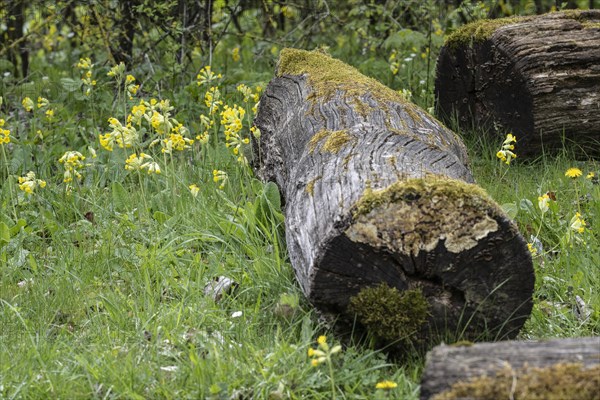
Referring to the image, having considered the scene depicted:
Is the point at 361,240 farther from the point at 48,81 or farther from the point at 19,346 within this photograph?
the point at 48,81

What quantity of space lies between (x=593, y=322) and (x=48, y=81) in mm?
5490

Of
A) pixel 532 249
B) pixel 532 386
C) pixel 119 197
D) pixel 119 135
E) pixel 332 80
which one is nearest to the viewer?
pixel 532 386

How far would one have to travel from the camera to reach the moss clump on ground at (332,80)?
4496 millimetres

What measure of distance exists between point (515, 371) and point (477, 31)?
375 cm

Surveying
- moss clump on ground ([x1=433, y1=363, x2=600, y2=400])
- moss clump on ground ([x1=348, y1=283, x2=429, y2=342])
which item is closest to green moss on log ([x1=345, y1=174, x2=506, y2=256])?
moss clump on ground ([x1=348, y1=283, x2=429, y2=342])

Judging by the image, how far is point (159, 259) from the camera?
13.0 feet

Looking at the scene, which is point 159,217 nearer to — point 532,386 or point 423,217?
point 423,217

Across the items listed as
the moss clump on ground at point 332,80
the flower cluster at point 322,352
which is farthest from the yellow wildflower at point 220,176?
Result: the flower cluster at point 322,352

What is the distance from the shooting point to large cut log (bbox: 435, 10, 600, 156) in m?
5.28

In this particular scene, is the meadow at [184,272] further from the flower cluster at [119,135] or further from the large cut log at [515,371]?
the large cut log at [515,371]

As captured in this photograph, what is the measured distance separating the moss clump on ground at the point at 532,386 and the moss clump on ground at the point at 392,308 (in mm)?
663

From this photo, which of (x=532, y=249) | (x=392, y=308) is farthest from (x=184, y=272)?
(x=532, y=249)

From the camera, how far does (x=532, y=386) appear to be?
2.22m

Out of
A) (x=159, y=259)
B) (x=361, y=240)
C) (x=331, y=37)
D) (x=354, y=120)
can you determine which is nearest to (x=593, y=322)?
(x=361, y=240)
